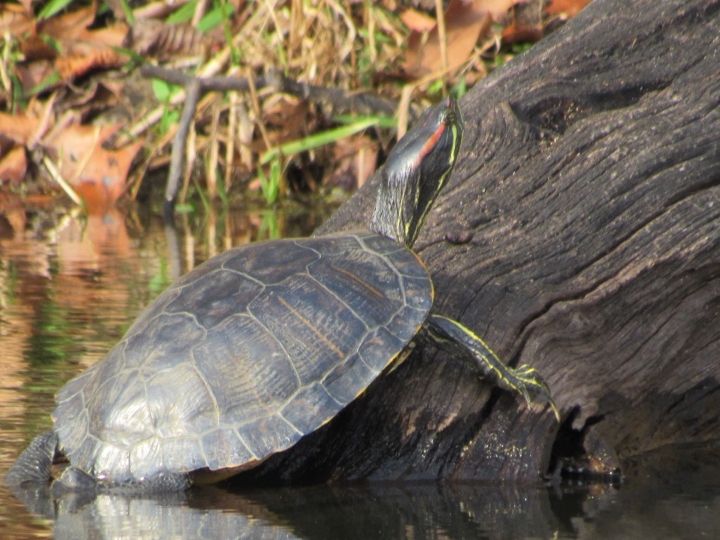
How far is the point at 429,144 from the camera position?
369 centimetres

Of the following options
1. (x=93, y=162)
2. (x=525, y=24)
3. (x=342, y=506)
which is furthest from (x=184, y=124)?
(x=342, y=506)

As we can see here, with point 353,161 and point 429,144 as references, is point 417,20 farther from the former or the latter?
point 429,144

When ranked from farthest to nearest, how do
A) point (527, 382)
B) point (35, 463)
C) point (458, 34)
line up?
point (458, 34) < point (527, 382) < point (35, 463)

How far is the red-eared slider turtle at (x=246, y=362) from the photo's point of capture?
9.66 feet

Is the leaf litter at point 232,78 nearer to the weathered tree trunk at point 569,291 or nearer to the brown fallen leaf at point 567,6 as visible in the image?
the brown fallen leaf at point 567,6

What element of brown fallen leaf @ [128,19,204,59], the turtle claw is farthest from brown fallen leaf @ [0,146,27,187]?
the turtle claw

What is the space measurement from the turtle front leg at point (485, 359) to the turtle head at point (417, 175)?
0.47 meters

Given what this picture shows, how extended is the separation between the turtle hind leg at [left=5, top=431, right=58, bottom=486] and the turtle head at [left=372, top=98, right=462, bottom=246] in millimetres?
1305

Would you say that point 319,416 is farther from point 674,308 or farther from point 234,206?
point 234,206

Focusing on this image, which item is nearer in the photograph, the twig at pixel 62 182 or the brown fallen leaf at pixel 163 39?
the twig at pixel 62 182

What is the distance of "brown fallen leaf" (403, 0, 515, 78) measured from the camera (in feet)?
25.4

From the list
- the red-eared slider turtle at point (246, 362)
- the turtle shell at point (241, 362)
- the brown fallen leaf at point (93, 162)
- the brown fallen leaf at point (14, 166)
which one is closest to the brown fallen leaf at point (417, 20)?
the brown fallen leaf at point (93, 162)

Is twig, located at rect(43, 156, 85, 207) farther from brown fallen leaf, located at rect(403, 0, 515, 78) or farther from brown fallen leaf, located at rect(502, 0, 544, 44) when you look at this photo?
brown fallen leaf, located at rect(502, 0, 544, 44)

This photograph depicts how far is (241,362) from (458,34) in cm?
531
